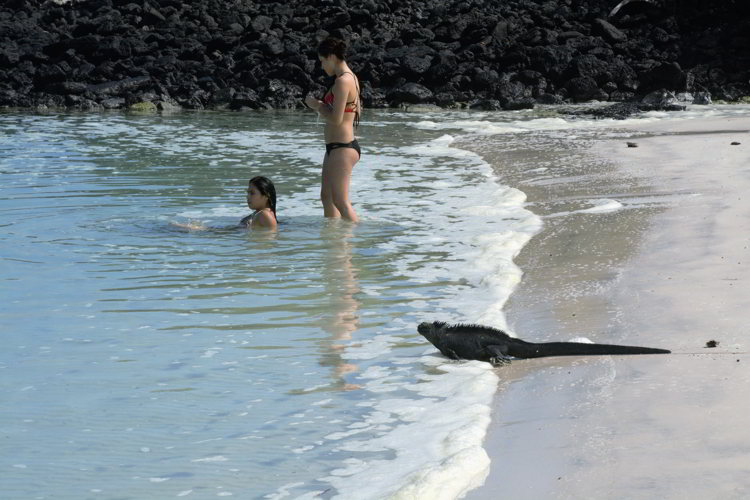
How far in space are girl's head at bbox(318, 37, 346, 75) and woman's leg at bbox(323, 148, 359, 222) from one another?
0.82m

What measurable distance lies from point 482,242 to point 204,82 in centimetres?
1930

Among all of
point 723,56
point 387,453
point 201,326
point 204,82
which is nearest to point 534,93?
point 723,56

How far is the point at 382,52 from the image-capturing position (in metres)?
27.4

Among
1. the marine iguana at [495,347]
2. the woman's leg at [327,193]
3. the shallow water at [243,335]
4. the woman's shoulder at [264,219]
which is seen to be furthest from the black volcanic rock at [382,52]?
the marine iguana at [495,347]

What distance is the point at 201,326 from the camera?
5762 mm

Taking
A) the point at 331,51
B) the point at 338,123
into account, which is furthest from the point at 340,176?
the point at 331,51

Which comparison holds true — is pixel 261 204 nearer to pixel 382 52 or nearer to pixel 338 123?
pixel 338 123

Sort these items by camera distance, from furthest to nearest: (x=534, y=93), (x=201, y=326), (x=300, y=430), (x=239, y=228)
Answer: (x=534, y=93), (x=239, y=228), (x=201, y=326), (x=300, y=430)

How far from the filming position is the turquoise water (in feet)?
12.5

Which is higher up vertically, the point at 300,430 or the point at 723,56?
the point at 723,56

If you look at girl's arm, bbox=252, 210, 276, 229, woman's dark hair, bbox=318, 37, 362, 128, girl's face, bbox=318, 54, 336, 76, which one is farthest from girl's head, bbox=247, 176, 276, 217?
woman's dark hair, bbox=318, 37, 362, 128

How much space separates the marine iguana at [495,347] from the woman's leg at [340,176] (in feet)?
13.7

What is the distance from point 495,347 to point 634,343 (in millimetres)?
667

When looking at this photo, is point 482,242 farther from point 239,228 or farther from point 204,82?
point 204,82
